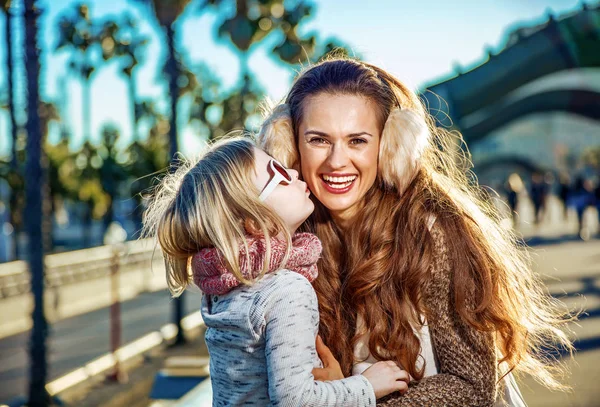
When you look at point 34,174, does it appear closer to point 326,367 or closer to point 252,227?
point 252,227

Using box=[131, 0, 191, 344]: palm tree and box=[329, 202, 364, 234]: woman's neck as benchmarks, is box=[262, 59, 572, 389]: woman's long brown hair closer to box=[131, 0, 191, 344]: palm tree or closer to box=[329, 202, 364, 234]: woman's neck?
box=[329, 202, 364, 234]: woman's neck

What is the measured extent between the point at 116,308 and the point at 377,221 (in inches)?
264

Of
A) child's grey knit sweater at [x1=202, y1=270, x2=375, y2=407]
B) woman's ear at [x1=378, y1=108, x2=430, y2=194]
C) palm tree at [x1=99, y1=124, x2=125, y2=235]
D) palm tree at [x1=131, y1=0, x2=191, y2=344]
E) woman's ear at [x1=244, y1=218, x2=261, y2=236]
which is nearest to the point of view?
child's grey knit sweater at [x1=202, y1=270, x2=375, y2=407]

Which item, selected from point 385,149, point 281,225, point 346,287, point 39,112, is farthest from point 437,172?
point 39,112

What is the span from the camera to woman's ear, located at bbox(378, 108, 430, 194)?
243 cm

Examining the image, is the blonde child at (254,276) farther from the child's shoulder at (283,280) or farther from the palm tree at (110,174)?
the palm tree at (110,174)

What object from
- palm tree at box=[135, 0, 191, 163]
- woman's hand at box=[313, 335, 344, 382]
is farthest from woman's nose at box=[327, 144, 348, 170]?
palm tree at box=[135, 0, 191, 163]

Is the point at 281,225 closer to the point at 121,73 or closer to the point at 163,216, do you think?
the point at 163,216

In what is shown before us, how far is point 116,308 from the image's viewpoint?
8.48m

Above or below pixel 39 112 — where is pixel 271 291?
below

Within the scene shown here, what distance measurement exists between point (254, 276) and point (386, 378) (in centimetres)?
54

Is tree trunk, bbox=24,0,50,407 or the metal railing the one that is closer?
tree trunk, bbox=24,0,50,407

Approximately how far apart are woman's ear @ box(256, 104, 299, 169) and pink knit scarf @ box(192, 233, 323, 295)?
1.70 ft

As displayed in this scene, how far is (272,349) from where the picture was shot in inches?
75.0
